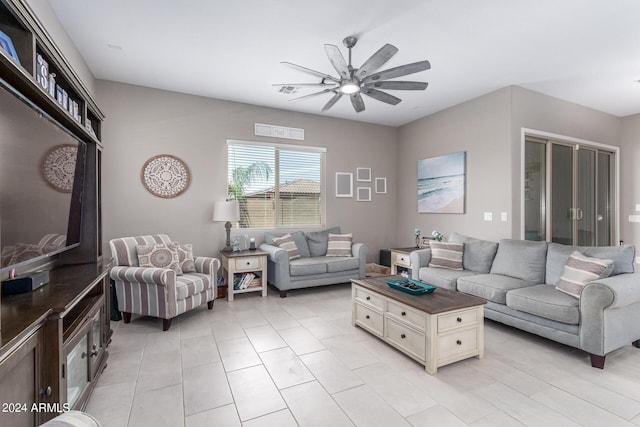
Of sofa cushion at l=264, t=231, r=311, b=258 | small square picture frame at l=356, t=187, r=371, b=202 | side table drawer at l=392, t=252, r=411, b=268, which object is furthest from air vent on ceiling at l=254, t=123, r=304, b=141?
side table drawer at l=392, t=252, r=411, b=268

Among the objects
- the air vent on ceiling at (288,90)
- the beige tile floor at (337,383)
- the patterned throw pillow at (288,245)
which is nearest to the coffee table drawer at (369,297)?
the beige tile floor at (337,383)

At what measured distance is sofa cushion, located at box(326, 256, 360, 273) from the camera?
460cm

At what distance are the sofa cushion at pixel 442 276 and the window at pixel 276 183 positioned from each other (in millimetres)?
2166

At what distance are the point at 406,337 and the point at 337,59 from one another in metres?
2.41

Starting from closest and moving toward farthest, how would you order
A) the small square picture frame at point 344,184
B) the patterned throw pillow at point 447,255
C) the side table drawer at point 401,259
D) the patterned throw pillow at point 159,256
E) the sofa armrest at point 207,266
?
the patterned throw pillow at point 159,256
the sofa armrest at point 207,266
the patterned throw pillow at point 447,255
the side table drawer at point 401,259
the small square picture frame at point 344,184

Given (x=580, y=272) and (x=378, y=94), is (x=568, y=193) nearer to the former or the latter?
(x=580, y=272)

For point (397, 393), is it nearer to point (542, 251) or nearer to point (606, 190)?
point (542, 251)

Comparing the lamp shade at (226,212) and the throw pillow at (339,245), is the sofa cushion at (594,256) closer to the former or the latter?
the throw pillow at (339,245)

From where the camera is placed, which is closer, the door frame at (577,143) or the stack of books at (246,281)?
the door frame at (577,143)

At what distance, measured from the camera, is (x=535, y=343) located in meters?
2.88

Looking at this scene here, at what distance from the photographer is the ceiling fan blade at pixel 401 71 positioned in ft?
8.42

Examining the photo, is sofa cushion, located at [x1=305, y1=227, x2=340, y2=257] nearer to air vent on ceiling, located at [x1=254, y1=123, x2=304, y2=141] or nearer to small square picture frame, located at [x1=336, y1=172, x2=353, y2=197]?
small square picture frame, located at [x1=336, y1=172, x2=353, y2=197]

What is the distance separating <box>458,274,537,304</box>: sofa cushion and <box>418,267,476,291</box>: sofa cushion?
0.10 m

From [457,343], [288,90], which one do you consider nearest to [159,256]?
[288,90]
